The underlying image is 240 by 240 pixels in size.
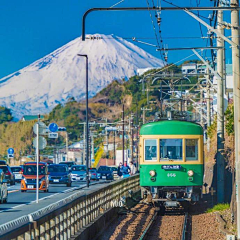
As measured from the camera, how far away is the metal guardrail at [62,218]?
8.31 meters

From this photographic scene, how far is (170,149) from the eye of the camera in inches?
889

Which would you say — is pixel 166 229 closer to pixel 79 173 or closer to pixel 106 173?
pixel 79 173

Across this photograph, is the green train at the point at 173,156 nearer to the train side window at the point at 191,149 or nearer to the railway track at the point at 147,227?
the train side window at the point at 191,149

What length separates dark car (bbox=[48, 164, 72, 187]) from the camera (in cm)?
4409

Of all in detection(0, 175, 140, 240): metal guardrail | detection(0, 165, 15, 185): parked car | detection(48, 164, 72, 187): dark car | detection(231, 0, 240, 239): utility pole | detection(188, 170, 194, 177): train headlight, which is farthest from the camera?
detection(48, 164, 72, 187): dark car

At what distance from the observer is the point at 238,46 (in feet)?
53.8

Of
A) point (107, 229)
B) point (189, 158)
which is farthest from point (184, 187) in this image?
point (107, 229)

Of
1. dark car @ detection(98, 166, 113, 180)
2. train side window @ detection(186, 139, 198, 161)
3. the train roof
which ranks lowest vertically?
dark car @ detection(98, 166, 113, 180)

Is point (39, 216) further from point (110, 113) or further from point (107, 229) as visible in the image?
point (110, 113)

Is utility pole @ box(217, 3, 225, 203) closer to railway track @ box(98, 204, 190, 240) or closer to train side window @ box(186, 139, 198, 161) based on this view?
railway track @ box(98, 204, 190, 240)

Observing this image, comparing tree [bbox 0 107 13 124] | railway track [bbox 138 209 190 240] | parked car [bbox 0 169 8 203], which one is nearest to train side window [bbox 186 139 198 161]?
railway track [bbox 138 209 190 240]

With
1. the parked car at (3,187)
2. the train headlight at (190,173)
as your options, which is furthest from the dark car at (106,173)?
the train headlight at (190,173)

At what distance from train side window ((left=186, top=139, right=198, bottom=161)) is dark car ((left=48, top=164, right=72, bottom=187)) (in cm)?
2236

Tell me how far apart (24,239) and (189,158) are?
14659 millimetres
